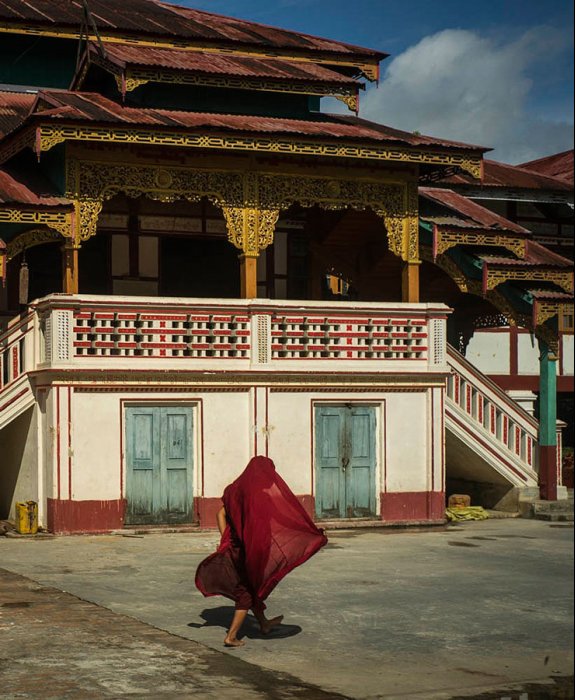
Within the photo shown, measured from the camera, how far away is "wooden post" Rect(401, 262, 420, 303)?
20438 mm

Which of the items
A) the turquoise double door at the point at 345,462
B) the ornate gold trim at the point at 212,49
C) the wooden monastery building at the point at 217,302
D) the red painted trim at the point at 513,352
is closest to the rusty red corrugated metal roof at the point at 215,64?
the wooden monastery building at the point at 217,302

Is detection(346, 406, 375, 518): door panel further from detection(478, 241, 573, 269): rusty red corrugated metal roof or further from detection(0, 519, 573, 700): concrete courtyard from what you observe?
detection(478, 241, 573, 269): rusty red corrugated metal roof

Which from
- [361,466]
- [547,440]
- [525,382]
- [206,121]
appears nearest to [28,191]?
[206,121]

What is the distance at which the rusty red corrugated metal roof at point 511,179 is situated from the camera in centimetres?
2502

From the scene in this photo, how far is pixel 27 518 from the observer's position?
17656mm

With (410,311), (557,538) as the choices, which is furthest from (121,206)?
(557,538)

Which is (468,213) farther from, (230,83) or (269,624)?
(269,624)

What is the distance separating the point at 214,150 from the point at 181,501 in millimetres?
5018

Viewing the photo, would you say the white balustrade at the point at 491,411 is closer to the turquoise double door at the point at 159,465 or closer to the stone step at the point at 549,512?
the stone step at the point at 549,512

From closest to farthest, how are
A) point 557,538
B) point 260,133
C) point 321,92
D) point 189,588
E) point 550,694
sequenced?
point 550,694
point 189,588
point 557,538
point 260,133
point 321,92

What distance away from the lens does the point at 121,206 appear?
21812 millimetres

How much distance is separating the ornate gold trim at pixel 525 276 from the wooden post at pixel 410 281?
1082 mm

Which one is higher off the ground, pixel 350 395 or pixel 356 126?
pixel 356 126

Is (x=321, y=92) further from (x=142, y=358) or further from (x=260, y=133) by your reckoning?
(x=142, y=358)
